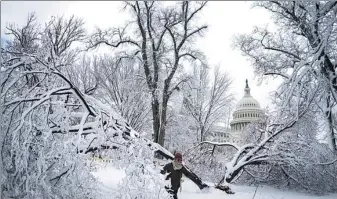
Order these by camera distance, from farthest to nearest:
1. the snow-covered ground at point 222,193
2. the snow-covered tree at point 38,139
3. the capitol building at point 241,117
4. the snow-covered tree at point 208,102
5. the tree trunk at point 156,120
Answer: the capitol building at point 241,117 → the snow-covered tree at point 208,102 → the tree trunk at point 156,120 → the snow-covered ground at point 222,193 → the snow-covered tree at point 38,139

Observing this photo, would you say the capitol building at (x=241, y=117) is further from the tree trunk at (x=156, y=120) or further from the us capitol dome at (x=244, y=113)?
the tree trunk at (x=156, y=120)

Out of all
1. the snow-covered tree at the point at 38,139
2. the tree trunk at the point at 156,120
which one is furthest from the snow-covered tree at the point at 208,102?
the snow-covered tree at the point at 38,139

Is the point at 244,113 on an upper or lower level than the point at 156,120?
upper

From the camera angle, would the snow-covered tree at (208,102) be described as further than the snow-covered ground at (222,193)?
Yes

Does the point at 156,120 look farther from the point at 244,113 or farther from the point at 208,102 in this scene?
the point at 244,113

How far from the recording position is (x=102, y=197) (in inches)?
248

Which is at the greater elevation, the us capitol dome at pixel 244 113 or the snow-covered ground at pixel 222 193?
the us capitol dome at pixel 244 113

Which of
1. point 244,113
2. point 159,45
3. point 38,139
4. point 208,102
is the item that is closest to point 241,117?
point 244,113

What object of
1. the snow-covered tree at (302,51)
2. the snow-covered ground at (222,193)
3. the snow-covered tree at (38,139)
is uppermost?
the snow-covered tree at (302,51)

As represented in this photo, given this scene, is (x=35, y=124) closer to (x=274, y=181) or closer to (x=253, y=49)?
(x=274, y=181)

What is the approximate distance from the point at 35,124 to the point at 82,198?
1543 mm

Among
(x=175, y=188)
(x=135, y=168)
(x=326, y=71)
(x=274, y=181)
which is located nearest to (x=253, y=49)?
(x=326, y=71)

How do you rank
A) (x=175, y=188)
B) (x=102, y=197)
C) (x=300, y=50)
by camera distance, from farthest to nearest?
(x=300, y=50)
(x=175, y=188)
(x=102, y=197)

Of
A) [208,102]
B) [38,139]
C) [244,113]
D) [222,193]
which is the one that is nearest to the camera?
[38,139]
